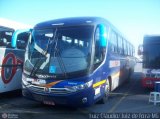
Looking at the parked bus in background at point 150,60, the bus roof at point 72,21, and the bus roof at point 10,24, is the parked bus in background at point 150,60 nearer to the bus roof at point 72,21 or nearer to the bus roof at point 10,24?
the bus roof at point 72,21

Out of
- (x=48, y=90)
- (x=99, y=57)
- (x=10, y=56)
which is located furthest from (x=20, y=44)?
(x=99, y=57)

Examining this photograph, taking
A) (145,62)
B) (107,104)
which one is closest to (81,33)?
(107,104)

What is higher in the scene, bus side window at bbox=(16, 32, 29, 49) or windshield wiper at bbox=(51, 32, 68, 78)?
bus side window at bbox=(16, 32, 29, 49)

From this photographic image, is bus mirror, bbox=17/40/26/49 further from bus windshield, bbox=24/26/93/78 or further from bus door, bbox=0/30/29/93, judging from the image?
bus windshield, bbox=24/26/93/78

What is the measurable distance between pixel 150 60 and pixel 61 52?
640 centimetres

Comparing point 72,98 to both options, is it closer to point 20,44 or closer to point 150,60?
point 20,44

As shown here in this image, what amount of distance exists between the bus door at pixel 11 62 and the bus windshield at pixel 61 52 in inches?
59.4

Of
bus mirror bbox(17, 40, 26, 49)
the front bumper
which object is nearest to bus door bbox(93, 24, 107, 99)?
the front bumper

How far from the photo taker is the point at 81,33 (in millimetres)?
9125

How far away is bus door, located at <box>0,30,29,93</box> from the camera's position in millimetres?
10695

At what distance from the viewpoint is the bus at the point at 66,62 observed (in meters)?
8.55

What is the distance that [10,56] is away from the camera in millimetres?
11133

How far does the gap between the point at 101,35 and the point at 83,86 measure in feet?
5.90

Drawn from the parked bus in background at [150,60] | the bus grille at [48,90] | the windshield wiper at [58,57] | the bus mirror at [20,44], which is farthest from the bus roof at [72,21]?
the parked bus in background at [150,60]
